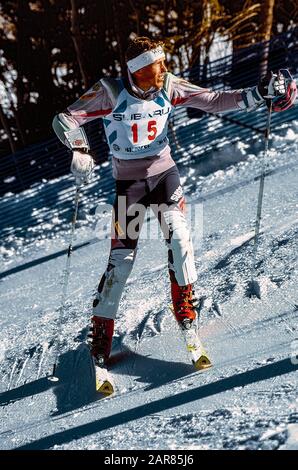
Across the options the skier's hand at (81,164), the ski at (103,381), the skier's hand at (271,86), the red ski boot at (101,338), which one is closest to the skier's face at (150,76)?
the skier's hand at (81,164)

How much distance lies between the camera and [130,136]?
13.7 ft

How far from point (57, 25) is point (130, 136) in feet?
38.0

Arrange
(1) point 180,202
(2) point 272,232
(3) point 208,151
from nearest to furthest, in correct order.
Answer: (1) point 180,202 → (2) point 272,232 → (3) point 208,151

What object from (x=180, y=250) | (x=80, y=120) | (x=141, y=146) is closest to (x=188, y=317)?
(x=180, y=250)

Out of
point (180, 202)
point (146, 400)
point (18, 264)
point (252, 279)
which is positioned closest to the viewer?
point (146, 400)

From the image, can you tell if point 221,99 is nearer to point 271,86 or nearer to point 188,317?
point 271,86

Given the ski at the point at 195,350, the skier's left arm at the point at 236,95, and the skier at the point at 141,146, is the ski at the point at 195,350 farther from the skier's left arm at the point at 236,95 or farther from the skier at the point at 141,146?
the skier's left arm at the point at 236,95

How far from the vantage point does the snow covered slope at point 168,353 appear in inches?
137

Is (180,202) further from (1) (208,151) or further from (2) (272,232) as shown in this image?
(1) (208,151)

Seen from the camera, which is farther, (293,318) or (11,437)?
(293,318)

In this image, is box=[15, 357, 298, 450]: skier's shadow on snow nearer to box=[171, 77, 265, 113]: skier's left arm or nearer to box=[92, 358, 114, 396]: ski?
box=[92, 358, 114, 396]: ski

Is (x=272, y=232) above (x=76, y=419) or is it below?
below
